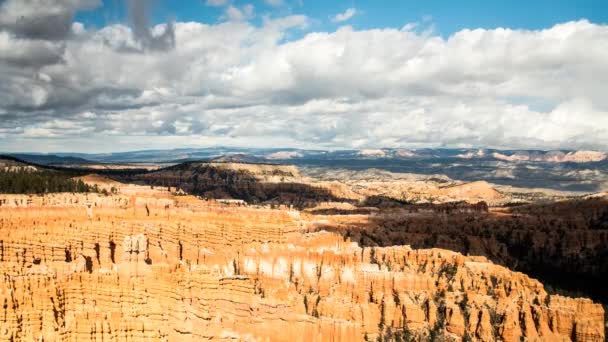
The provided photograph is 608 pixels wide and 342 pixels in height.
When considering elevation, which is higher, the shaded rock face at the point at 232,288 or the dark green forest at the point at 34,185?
the dark green forest at the point at 34,185

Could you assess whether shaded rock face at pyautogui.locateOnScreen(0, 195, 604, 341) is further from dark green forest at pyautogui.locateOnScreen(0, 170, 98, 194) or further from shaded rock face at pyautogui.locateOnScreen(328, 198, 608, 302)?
shaded rock face at pyautogui.locateOnScreen(328, 198, 608, 302)

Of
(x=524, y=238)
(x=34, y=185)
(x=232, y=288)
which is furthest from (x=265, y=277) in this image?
(x=524, y=238)

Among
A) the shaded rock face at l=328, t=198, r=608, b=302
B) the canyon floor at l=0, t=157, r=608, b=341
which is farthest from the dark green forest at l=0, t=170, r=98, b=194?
the shaded rock face at l=328, t=198, r=608, b=302

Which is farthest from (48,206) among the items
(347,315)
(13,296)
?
(347,315)

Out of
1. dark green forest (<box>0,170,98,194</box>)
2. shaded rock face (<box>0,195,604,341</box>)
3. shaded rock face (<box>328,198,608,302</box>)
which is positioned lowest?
shaded rock face (<box>328,198,608,302</box>)

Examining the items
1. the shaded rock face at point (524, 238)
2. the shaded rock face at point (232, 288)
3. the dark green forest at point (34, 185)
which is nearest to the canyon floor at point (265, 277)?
the shaded rock face at point (232, 288)

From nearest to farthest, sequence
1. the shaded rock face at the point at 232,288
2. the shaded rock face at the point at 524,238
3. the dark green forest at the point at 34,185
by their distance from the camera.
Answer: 1. the shaded rock face at the point at 232,288
2. the dark green forest at the point at 34,185
3. the shaded rock face at the point at 524,238

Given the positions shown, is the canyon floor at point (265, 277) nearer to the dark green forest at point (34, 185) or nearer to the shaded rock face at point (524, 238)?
the shaded rock face at point (524, 238)
